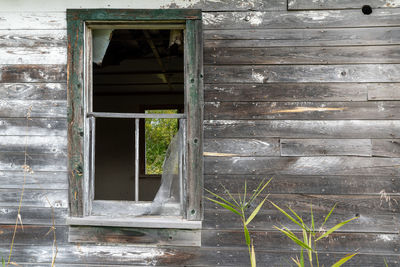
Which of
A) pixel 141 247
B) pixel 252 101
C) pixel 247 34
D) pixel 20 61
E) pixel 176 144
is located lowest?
pixel 141 247

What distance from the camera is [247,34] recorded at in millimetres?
2328

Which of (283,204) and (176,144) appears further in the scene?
(176,144)

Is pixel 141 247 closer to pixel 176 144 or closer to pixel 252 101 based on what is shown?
pixel 176 144

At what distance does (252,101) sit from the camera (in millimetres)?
2311

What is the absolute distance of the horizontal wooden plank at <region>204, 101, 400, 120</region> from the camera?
2258 mm

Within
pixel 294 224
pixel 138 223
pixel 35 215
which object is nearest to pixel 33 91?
pixel 35 215

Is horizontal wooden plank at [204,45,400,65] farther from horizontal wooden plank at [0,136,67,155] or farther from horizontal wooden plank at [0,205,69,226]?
horizontal wooden plank at [0,205,69,226]

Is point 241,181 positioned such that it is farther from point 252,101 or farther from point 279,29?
point 279,29

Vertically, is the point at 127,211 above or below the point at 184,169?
below

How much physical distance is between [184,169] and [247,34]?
1060 millimetres

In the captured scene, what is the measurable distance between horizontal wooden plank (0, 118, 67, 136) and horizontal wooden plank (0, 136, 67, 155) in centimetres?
3

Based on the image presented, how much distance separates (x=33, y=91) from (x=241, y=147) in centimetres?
155

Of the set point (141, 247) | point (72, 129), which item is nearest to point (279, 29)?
point (72, 129)

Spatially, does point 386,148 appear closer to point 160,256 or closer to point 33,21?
point 160,256
